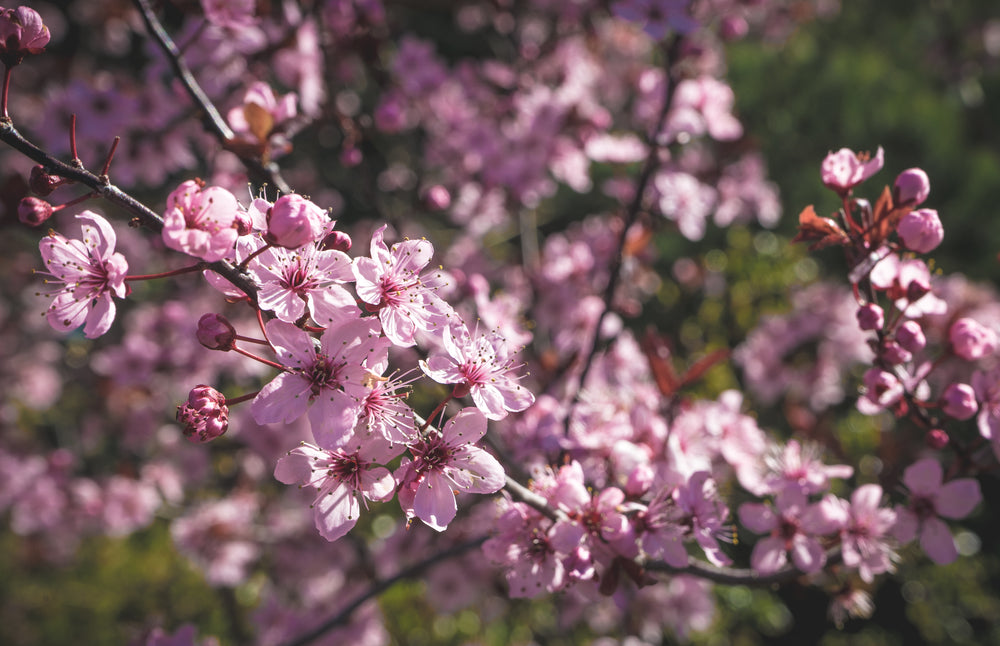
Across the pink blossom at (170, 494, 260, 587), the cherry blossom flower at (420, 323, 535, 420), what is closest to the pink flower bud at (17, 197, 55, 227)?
the cherry blossom flower at (420, 323, 535, 420)

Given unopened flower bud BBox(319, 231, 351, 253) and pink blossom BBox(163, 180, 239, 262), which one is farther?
unopened flower bud BBox(319, 231, 351, 253)

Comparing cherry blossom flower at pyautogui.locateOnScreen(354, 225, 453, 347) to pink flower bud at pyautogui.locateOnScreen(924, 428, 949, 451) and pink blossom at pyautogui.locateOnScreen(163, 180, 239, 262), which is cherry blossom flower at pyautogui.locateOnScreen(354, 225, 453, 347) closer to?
pink blossom at pyautogui.locateOnScreen(163, 180, 239, 262)

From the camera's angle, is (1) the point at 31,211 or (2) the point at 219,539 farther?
(2) the point at 219,539

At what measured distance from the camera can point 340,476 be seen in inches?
36.1

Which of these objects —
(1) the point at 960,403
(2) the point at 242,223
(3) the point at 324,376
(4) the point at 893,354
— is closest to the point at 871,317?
(4) the point at 893,354

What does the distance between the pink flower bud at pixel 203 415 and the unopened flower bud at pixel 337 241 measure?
258 mm

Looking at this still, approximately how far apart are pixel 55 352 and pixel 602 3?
3841 millimetres

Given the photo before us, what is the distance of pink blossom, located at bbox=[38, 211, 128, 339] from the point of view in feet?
2.86

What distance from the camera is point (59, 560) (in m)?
3.61

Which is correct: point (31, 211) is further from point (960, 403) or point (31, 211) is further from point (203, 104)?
point (960, 403)

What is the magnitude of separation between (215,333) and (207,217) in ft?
0.56

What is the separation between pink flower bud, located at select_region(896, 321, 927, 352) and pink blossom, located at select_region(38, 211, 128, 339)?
121 cm

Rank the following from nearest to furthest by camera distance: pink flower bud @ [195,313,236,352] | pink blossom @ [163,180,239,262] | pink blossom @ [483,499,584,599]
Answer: pink blossom @ [163,180,239,262] < pink flower bud @ [195,313,236,352] < pink blossom @ [483,499,584,599]

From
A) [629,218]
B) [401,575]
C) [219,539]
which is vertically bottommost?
[219,539]
